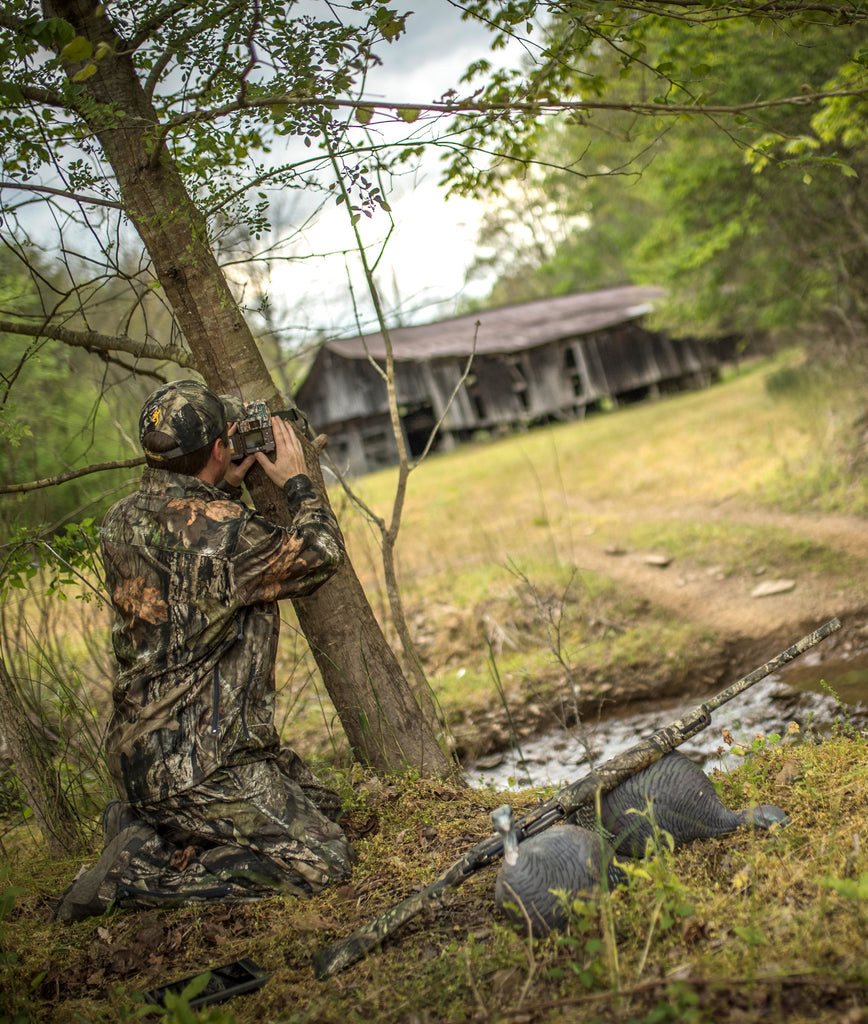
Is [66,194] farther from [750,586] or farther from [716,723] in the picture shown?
[750,586]

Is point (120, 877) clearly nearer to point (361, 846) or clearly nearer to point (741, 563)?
point (361, 846)

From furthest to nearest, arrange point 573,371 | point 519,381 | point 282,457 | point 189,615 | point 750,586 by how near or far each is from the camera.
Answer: point 573,371 < point 519,381 < point 750,586 < point 282,457 < point 189,615

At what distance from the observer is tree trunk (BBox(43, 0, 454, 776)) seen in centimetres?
376

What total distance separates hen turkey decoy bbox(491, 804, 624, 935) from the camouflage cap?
1903 mm

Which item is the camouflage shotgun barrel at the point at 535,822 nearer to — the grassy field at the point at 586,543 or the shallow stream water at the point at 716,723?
the grassy field at the point at 586,543

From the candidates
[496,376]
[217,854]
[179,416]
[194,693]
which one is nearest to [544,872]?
[217,854]

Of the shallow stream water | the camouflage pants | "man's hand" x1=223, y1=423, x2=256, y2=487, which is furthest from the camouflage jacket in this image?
the shallow stream water

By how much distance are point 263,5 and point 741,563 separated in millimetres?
7393

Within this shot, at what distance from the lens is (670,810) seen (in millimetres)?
3010

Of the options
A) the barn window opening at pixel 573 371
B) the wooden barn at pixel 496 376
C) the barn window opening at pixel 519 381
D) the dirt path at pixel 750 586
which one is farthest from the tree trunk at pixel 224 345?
the barn window opening at pixel 573 371

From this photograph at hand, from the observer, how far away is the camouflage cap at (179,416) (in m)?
3.35

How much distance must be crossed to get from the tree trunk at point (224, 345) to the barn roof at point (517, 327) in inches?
791

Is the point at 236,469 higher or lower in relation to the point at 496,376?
lower

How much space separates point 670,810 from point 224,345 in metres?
2.84
